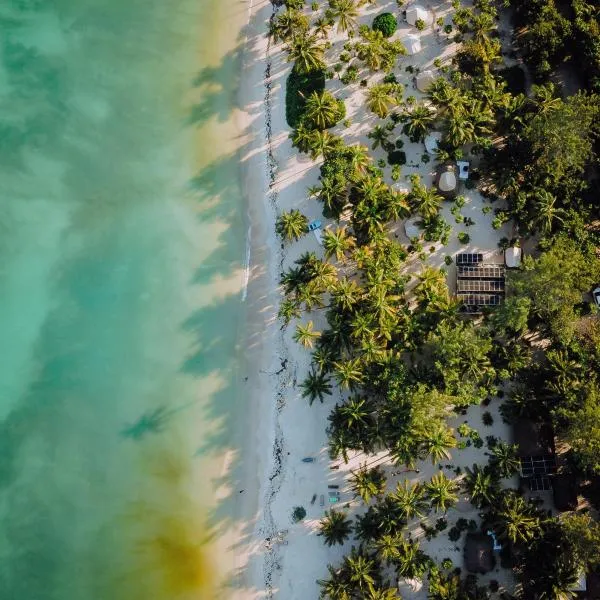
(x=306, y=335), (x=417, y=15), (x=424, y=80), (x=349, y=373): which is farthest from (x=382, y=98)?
(x=349, y=373)

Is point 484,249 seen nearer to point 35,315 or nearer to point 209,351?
point 209,351

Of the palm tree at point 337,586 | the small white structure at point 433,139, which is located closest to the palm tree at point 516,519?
the palm tree at point 337,586

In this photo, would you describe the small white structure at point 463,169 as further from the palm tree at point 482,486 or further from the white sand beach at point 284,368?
the palm tree at point 482,486

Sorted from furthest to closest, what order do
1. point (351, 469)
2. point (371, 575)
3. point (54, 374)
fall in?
point (54, 374)
point (351, 469)
point (371, 575)

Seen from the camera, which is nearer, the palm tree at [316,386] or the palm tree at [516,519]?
the palm tree at [516,519]

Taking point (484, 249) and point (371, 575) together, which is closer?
point (371, 575)

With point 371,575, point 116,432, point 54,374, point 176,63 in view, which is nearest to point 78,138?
point 176,63
